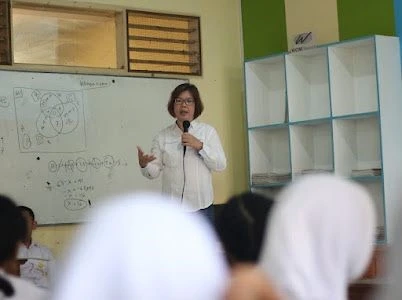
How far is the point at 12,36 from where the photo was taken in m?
5.58

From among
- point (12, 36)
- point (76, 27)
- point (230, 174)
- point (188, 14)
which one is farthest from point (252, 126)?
point (12, 36)

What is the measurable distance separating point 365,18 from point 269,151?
4.27 ft

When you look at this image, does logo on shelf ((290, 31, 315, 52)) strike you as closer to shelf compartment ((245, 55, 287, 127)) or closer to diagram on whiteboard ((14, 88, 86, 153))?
shelf compartment ((245, 55, 287, 127))

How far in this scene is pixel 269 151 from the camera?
6.43 m

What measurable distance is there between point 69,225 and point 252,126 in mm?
1623

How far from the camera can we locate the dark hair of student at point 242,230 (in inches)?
72.3

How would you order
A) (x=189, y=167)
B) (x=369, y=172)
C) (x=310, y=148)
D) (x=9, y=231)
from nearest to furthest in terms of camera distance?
(x=9, y=231) → (x=189, y=167) → (x=369, y=172) → (x=310, y=148)

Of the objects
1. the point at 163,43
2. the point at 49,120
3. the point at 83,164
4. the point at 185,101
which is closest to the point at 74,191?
the point at 83,164

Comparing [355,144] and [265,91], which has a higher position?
[265,91]

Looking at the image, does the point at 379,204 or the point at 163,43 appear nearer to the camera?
the point at 379,204

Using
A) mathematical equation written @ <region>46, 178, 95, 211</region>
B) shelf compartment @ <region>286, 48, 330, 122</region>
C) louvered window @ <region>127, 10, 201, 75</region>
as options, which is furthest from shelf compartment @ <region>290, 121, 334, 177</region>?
mathematical equation written @ <region>46, 178, 95, 211</region>

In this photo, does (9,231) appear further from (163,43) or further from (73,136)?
(163,43)

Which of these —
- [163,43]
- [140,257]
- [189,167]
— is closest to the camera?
[140,257]

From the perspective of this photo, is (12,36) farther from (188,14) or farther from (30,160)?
(188,14)
